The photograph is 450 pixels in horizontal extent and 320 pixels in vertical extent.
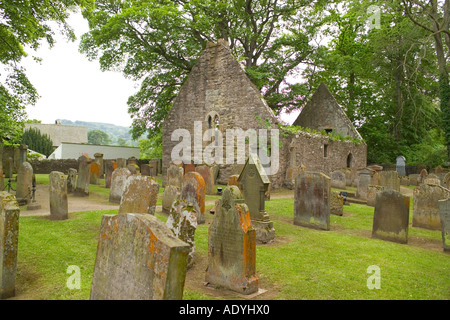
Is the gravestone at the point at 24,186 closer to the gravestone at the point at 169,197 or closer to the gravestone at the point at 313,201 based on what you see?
the gravestone at the point at 169,197

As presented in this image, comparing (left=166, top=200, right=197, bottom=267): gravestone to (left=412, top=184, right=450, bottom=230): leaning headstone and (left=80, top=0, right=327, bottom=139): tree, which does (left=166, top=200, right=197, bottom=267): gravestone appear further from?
(left=80, top=0, right=327, bottom=139): tree

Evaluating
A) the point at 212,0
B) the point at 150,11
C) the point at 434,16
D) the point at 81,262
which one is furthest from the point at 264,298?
the point at 434,16

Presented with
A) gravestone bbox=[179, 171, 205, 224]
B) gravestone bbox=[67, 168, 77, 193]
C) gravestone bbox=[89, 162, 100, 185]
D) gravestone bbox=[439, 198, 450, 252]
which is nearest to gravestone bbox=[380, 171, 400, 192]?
gravestone bbox=[439, 198, 450, 252]

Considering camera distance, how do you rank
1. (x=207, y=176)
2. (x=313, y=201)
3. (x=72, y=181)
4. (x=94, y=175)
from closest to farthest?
(x=313, y=201), (x=72, y=181), (x=207, y=176), (x=94, y=175)

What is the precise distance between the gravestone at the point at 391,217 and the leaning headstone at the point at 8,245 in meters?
7.10

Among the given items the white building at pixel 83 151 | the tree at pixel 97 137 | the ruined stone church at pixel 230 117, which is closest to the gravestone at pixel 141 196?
the ruined stone church at pixel 230 117

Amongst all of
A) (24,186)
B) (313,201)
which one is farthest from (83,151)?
(313,201)

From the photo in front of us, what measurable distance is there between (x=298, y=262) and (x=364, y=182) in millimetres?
8981

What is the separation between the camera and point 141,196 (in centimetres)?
732

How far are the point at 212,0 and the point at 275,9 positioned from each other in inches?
168

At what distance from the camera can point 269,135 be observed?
1756 cm

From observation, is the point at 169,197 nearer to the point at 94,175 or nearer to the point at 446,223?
the point at 446,223
